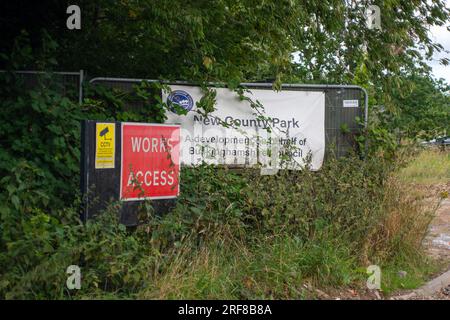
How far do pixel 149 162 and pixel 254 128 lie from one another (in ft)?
8.94

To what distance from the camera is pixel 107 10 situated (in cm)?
902

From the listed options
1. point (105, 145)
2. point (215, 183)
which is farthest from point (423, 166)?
point (105, 145)

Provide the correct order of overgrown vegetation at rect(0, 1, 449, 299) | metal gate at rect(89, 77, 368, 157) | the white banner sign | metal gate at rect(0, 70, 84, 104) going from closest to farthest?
overgrown vegetation at rect(0, 1, 449, 299) < metal gate at rect(0, 70, 84, 104) < the white banner sign < metal gate at rect(89, 77, 368, 157)

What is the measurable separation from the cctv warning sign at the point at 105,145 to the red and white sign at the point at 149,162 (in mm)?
140

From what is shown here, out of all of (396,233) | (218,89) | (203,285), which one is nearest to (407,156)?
(396,233)

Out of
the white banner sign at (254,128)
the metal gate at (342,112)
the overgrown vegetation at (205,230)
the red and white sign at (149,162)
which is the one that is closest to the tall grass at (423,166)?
the overgrown vegetation at (205,230)

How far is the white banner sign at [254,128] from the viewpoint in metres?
8.41

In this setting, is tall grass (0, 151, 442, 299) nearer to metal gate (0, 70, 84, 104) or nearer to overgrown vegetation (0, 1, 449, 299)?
overgrown vegetation (0, 1, 449, 299)

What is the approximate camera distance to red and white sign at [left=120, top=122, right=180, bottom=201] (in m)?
6.10

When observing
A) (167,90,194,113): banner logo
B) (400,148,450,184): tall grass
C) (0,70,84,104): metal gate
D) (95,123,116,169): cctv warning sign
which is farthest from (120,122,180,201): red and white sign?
(400,148,450,184): tall grass

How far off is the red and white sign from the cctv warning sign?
0.46 ft

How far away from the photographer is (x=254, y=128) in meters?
8.77
